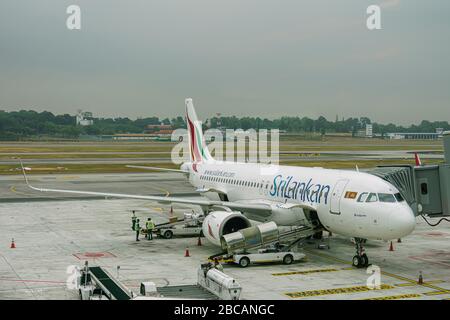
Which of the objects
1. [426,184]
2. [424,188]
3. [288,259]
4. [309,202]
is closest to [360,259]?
[288,259]

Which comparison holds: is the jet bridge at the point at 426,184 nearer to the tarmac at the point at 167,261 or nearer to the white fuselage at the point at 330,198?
the white fuselage at the point at 330,198

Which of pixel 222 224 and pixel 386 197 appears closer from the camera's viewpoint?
pixel 386 197

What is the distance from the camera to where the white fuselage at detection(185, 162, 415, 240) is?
27.1 m

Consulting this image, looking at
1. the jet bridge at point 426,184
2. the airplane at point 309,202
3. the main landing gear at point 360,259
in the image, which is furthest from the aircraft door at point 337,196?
the jet bridge at point 426,184

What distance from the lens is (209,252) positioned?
3388cm

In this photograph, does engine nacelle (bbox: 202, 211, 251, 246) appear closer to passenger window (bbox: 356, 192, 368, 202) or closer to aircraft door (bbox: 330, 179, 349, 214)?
aircraft door (bbox: 330, 179, 349, 214)

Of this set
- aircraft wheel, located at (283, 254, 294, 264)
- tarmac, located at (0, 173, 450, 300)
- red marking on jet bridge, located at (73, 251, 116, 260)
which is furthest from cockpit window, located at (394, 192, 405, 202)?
red marking on jet bridge, located at (73, 251, 116, 260)

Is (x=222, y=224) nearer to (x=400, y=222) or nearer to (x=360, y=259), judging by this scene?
(x=360, y=259)


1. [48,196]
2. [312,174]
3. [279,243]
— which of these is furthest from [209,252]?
[48,196]

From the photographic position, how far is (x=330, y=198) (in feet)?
97.8

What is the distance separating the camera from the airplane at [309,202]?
27359 mm

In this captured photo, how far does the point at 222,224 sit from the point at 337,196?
21.7ft
